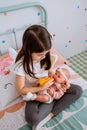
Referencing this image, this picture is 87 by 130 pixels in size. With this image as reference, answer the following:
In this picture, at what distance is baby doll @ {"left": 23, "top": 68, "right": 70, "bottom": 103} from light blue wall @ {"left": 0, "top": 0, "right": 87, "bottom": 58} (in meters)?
0.71

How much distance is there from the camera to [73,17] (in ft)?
6.11

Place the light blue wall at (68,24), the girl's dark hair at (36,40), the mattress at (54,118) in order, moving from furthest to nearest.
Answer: the light blue wall at (68,24) → the mattress at (54,118) → the girl's dark hair at (36,40)

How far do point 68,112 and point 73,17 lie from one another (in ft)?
3.45

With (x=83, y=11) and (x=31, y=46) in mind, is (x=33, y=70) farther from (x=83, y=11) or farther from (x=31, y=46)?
(x=83, y=11)

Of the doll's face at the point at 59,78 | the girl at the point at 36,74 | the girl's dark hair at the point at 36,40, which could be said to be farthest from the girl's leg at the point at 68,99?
the girl's dark hair at the point at 36,40

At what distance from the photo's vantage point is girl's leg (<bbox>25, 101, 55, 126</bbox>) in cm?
110

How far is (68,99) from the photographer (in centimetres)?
122

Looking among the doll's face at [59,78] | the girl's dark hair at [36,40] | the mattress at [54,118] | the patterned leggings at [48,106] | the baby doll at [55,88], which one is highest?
the girl's dark hair at [36,40]

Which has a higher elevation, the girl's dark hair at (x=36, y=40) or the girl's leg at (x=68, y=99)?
the girl's dark hair at (x=36, y=40)

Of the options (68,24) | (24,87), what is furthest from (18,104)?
(68,24)

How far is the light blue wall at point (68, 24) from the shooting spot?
1.71 metres

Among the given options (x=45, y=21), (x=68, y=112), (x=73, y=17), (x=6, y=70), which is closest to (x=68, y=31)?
(x=73, y=17)

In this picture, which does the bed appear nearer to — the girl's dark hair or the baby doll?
the baby doll

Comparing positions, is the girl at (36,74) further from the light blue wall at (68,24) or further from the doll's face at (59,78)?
the light blue wall at (68,24)
